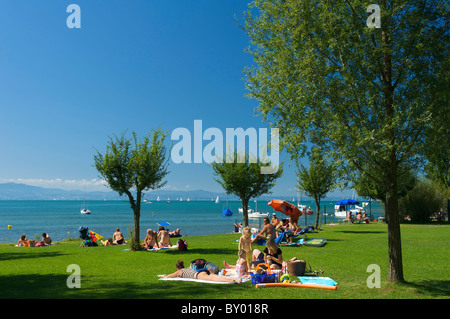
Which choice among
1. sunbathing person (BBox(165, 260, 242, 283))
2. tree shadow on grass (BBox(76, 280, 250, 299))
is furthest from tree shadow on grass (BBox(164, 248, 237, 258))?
tree shadow on grass (BBox(76, 280, 250, 299))

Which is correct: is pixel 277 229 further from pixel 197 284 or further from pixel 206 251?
pixel 197 284

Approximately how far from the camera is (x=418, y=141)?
1018 centimetres

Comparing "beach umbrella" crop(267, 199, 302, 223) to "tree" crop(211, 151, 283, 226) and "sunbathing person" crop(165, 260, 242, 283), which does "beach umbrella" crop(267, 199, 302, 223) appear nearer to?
"tree" crop(211, 151, 283, 226)

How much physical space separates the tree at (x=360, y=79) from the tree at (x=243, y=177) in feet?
58.2

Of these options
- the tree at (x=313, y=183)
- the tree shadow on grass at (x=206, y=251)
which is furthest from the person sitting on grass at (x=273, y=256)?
the tree at (x=313, y=183)

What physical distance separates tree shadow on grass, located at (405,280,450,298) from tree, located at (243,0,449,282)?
49cm

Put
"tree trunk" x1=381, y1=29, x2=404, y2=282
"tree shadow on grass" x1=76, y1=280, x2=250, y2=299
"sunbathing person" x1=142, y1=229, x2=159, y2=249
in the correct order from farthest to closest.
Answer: "sunbathing person" x1=142, y1=229, x2=159, y2=249 < "tree trunk" x1=381, y1=29, x2=404, y2=282 < "tree shadow on grass" x1=76, y1=280, x2=250, y2=299

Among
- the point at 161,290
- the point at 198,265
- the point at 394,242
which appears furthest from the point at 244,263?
the point at 394,242

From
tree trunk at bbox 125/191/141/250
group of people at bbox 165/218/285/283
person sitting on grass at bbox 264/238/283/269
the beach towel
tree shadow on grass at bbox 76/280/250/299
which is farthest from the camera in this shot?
tree trunk at bbox 125/191/141/250

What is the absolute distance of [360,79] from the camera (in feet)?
34.2

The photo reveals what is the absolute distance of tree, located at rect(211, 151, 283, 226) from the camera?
28469 mm

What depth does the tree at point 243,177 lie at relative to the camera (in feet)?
93.4

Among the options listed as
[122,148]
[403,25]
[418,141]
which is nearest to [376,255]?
[418,141]
